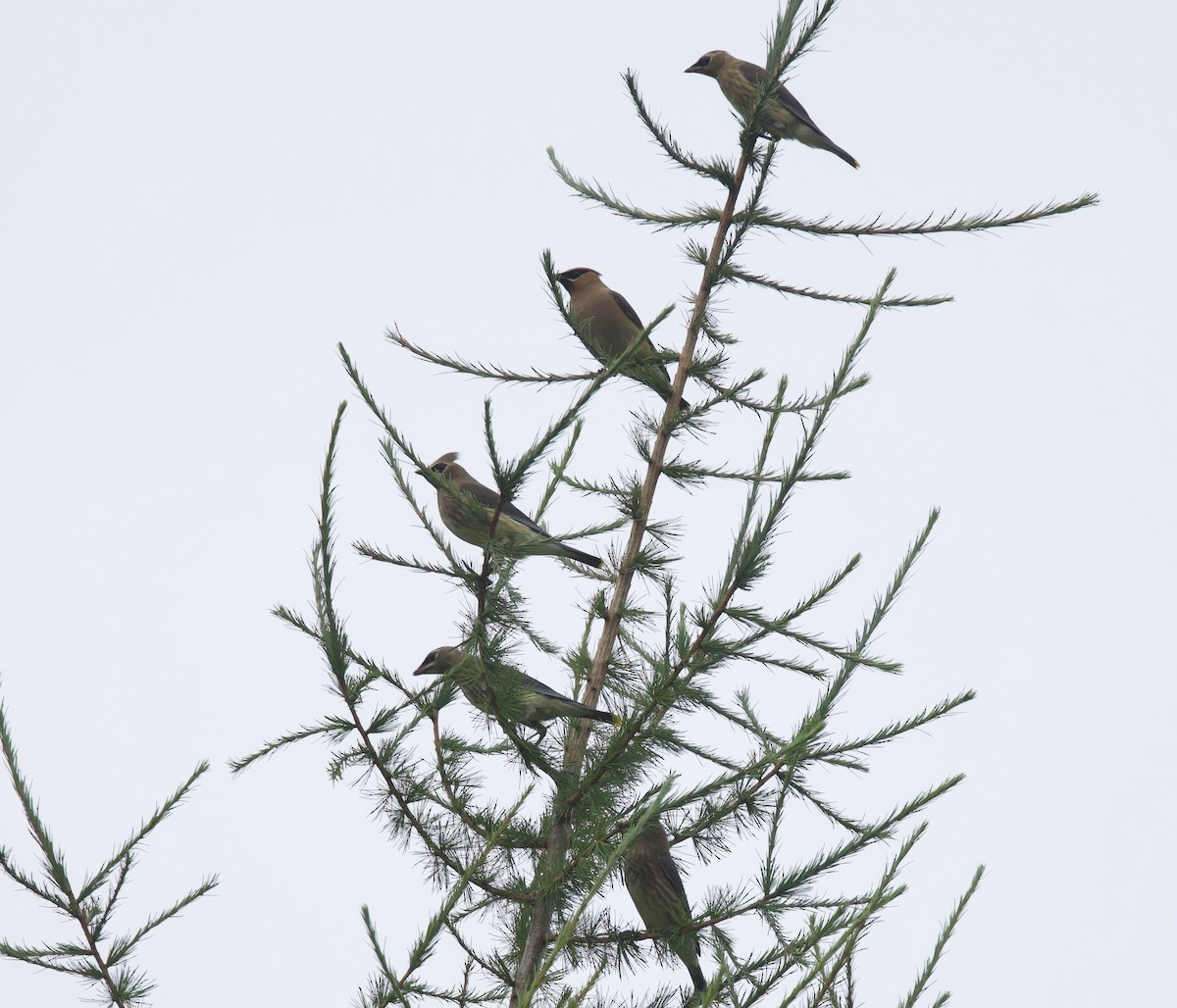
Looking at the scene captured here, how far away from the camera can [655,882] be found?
4078 millimetres

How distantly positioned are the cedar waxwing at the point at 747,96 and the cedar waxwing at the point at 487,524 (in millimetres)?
2067

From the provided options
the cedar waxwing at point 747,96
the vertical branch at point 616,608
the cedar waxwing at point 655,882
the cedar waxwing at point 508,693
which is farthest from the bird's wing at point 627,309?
the cedar waxwing at point 655,882

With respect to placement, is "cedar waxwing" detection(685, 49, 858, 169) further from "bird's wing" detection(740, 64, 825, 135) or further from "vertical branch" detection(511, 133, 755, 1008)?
"vertical branch" detection(511, 133, 755, 1008)

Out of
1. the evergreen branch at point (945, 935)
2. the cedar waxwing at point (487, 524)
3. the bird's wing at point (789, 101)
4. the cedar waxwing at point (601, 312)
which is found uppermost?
the bird's wing at point (789, 101)

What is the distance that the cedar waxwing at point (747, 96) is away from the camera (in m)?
5.26

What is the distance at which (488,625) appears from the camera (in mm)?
3350

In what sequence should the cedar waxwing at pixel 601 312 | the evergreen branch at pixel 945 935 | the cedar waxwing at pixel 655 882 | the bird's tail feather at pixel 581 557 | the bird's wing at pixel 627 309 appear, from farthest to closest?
the bird's wing at pixel 627 309
the cedar waxwing at pixel 601 312
the bird's tail feather at pixel 581 557
the cedar waxwing at pixel 655 882
the evergreen branch at pixel 945 935

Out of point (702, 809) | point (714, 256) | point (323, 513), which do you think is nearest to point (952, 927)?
point (702, 809)

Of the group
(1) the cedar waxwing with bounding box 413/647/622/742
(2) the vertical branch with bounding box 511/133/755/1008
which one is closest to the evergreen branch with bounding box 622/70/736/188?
(2) the vertical branch with bounding box 511/133/755/1008

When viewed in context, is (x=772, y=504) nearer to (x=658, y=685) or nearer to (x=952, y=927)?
(x=658, y=685)

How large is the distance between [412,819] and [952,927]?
157 centimetres

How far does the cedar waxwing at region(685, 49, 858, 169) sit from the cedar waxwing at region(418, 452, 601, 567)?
2.07 metres

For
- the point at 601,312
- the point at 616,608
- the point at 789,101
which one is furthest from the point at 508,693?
the point at 789,101

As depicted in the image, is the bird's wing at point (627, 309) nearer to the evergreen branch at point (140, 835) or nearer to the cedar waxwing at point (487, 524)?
the cedar waxwing at point (487, 524)
